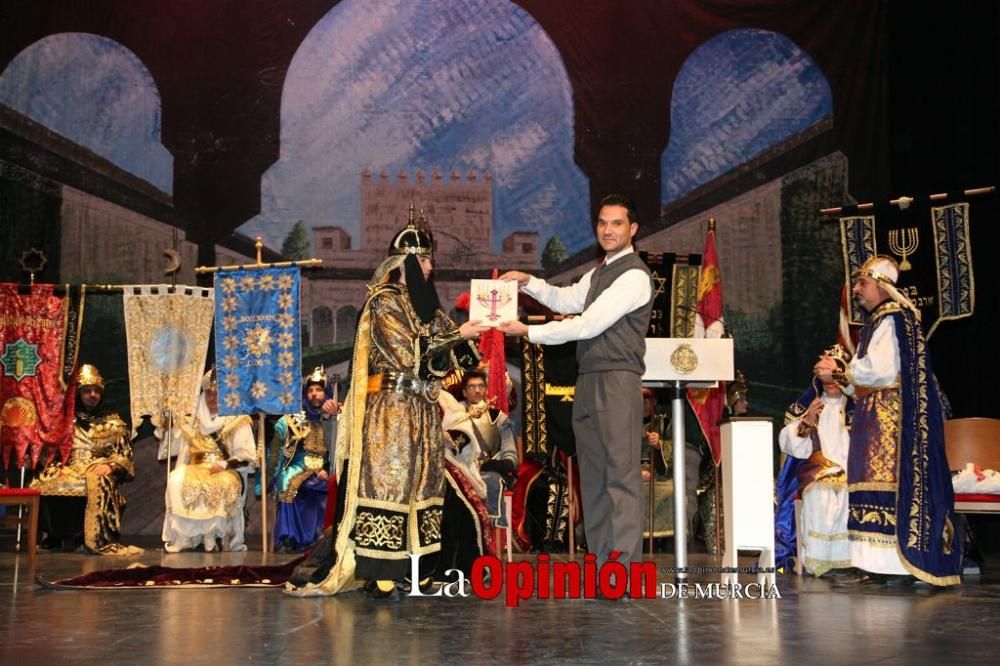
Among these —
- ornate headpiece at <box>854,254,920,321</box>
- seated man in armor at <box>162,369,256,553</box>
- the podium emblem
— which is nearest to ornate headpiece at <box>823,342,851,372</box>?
ornate headpiece at <box>854,254,920,321</box>

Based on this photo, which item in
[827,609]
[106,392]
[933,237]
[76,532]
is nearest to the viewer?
[827,609]

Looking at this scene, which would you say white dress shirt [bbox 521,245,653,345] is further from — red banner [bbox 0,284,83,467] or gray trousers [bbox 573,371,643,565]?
red banner [bbox 0,284,83,467]

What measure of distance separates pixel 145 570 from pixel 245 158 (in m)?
4.92

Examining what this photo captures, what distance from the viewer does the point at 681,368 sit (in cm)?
493

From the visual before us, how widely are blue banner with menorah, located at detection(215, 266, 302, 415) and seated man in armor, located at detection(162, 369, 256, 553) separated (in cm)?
29

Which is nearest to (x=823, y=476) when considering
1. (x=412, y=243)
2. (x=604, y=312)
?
(x=604, y=312)

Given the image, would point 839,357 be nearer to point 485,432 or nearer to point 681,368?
point 681,368

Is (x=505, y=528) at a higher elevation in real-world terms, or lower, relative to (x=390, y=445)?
lower

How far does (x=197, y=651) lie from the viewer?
3.52m

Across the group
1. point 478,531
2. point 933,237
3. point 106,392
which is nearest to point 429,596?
point 478,531

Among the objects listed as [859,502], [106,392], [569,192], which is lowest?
[859,502]

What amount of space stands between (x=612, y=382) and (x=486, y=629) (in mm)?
1237

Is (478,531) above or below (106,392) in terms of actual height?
below

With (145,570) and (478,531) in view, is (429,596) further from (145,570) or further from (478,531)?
(145,570)
